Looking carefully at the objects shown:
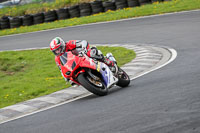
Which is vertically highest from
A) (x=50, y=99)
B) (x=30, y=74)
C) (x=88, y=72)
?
(x=88, y=72)

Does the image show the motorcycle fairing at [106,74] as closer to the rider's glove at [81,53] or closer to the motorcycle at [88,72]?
the motorcycle at [88,72]

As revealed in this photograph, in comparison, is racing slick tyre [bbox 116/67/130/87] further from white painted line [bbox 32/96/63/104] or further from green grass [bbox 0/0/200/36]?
green grass [bbox 0/0/200/36]

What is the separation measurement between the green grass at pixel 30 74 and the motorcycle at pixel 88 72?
5.70 ft

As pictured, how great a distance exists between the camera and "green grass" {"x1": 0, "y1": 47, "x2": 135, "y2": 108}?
1035 centimetres

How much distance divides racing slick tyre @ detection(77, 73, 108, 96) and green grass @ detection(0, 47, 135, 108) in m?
1.96

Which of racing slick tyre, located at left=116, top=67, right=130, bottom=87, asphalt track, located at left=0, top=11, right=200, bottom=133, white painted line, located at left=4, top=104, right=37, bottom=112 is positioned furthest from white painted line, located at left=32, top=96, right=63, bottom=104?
racing slick tyre, located at left=116, top=67, right=130, bottom=87

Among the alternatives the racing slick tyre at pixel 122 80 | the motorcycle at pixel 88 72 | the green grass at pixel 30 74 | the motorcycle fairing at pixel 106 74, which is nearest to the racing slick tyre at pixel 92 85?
the motorcycle at pixel 88 72

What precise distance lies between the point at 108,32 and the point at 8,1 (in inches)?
643

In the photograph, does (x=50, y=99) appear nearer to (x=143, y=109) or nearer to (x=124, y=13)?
(x=143, y=109)

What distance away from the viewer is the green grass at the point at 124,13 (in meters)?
21.6

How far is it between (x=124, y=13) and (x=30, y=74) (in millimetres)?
10959

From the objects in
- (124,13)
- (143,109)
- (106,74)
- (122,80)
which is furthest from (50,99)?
(124,13)

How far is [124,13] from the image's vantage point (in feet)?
75.6

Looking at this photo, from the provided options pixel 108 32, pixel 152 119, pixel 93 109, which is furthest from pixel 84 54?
pixel 108 32
